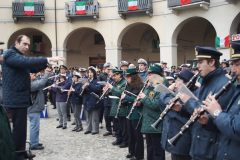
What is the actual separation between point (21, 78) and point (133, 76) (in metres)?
2.95

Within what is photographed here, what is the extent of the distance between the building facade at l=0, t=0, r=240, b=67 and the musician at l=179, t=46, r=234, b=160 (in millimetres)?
15449

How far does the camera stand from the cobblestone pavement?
28.3 feet

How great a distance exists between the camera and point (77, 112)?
39.8ft

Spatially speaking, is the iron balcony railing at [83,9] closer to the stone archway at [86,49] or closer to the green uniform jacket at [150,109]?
the stone archway at [86,49]

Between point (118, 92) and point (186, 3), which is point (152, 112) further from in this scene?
point (186, 3)

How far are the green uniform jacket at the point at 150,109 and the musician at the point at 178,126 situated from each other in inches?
40.5

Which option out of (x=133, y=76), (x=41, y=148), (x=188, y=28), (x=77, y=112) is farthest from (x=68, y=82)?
(x=188, y=28)

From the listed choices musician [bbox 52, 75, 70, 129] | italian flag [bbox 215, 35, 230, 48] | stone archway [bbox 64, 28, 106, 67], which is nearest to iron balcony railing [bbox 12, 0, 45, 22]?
stone archway [bbox 64, 28, 106, 67]

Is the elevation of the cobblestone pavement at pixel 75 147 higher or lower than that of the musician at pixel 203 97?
lower

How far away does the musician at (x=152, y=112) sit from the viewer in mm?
6578

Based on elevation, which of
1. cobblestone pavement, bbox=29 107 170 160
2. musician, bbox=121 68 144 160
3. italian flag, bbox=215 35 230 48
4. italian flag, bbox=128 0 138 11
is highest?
italian flag, bbox=128 0 138 11

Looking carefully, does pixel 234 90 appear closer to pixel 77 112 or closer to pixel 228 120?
pixel 228 120

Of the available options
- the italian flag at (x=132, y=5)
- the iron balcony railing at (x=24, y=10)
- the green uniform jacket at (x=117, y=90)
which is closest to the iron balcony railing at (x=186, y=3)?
the italian flag at (x=132, y=5)

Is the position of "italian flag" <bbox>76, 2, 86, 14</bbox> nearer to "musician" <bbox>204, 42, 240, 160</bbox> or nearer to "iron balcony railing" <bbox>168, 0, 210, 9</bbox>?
"iron balcony railing" <bbox>168, 0, 210, 9</bbox>
